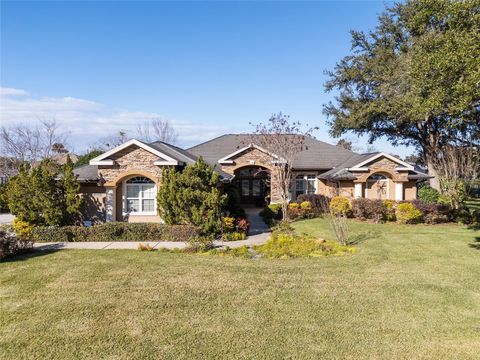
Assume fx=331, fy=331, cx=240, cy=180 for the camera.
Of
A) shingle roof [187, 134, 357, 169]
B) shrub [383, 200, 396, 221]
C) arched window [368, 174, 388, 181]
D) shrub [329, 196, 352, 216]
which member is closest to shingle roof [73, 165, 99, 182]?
shingle roof [187, 134, 357, 169]

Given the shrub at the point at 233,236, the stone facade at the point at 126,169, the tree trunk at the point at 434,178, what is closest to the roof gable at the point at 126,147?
the stone facade at the point at 126,169

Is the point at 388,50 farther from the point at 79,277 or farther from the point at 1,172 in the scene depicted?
the point at 1,172

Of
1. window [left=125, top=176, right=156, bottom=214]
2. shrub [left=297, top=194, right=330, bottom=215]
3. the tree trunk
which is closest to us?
window [left=125, top=176, right=156, bottom=214]

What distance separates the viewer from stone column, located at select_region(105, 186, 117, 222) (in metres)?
18.0

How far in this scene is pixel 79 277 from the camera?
32.0ft

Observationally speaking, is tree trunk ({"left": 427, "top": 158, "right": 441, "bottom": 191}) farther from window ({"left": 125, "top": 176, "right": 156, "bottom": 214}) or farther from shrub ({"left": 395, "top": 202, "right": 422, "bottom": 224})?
window ({"left": 125, "top": 176, "right": 156, "bottom": 214})

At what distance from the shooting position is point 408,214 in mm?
19469

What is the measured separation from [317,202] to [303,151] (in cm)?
736

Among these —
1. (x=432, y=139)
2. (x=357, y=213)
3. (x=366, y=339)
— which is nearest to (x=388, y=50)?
(x=432, y=139)

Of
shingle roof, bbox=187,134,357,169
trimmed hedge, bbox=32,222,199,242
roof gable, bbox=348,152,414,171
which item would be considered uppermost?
shingle roof, bbox=187,134,357,169

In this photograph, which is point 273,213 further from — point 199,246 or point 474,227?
point 474,227

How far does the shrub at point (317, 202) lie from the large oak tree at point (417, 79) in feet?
26.5

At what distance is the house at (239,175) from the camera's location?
1791cm

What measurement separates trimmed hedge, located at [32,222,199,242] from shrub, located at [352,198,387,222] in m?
11.3
